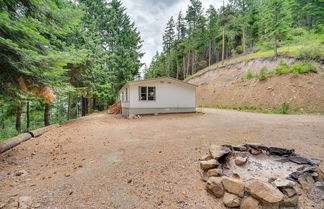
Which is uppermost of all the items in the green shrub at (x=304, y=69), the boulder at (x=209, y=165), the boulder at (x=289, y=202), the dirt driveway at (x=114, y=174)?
the green shrub at (x=304, y=69)

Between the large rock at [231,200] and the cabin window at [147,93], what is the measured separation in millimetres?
9837

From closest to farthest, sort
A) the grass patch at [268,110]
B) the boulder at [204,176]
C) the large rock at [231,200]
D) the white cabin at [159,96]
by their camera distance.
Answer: the large rock at [231,200]
the boulder at [204,176]
the grass patch at [268,110]
the white cabin at [159,96]

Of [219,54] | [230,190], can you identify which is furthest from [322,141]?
[219,54]

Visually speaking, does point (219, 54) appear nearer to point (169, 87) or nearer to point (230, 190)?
point (169, 87)

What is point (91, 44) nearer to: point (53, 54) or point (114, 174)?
point (53, 54)

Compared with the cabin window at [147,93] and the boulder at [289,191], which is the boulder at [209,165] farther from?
the cabin window at [147,93]

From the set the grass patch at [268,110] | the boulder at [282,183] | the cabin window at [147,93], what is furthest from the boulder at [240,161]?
the grass patch at [268,110]

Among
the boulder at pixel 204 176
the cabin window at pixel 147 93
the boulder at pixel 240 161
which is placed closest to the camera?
the boulder at pixel 204 176

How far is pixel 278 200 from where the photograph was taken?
1.73 metres

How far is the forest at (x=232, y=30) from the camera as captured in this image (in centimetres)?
1888

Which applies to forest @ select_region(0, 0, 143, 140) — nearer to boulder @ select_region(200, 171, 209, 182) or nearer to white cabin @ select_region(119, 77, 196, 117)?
white cabin @ select_region(119, 77, 196, 117)

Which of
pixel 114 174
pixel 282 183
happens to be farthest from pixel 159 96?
pixel 282 183

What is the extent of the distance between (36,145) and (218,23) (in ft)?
119

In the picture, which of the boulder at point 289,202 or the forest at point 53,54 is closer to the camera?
the boulder at point 289,202
